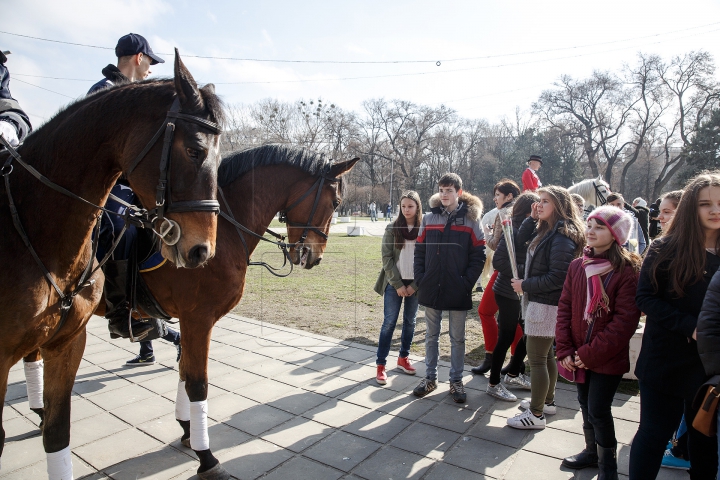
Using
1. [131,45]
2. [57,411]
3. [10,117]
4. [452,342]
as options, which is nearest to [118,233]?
[10,117]

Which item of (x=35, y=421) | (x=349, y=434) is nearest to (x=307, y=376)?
(x=349, y=434)

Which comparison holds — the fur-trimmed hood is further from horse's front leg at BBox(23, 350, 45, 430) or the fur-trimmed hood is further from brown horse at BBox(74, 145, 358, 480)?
horse's front leg at BBox(23, 350, 45, 430)

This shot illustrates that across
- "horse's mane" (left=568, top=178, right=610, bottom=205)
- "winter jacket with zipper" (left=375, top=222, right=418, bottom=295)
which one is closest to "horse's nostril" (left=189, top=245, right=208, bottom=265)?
"winter jacket with zipper" (left=375, top=222, right=418, bottom=295)

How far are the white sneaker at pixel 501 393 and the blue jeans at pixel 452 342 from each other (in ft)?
1.17

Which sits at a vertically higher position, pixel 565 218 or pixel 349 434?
pixel 565 218

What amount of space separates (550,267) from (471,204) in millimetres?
1179

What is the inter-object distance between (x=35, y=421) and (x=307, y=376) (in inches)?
95.0

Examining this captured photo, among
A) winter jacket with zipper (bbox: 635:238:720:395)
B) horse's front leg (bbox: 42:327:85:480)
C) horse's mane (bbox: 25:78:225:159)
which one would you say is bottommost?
horse's front leg (bbox: 42:327:85:480)

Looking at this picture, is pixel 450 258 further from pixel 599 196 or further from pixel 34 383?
pixel 34 383

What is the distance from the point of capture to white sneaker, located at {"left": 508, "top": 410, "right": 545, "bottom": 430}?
3.49 m

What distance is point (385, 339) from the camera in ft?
15.2

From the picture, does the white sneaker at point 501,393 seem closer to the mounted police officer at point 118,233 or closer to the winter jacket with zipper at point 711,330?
the winter jacket with zipper at point 711,330

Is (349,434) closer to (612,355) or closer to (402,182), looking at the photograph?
(612,355)

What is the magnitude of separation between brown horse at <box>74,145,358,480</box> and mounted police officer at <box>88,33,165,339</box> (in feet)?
0.48
